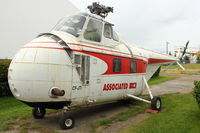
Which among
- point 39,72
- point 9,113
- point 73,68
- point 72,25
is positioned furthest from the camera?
point 9,113

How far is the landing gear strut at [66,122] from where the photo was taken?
5.06 meters

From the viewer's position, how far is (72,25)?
583 centimetres

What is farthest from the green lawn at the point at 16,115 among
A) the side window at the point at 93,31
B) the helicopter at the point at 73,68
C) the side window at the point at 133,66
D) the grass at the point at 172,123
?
the side window at the point at 93,31

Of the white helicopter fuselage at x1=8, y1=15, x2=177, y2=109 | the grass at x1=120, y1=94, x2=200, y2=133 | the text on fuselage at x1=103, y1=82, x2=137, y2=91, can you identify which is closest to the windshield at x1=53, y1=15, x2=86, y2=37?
the white helicopter fuselage at x1=8, y1=15, x2=177, y2=109

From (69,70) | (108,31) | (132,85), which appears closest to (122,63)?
(132,85)

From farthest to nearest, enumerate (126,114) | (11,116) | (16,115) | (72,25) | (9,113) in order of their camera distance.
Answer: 1. (9,113)
2. (126,114)
3. (16,115)
4. (11,116)
5. (72,25)

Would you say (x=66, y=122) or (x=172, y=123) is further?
(x=172, y=123)

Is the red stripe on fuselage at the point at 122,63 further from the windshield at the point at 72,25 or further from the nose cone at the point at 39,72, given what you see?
the nose cone at the point at 39,72

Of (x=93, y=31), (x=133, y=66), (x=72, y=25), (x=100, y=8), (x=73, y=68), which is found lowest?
(x=73, y=68)

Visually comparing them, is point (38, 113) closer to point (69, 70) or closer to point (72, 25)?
point (69, 70)

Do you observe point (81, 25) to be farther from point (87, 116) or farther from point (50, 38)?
point (87, 116)

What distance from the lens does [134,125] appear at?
219 inches

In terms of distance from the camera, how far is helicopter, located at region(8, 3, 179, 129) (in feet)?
15.2

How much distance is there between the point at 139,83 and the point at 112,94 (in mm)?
2023
